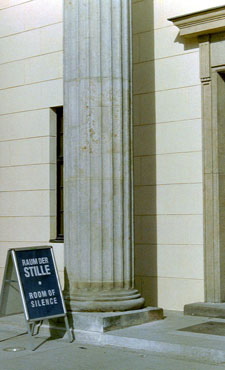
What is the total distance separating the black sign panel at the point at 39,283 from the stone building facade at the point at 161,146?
2529 millimetres

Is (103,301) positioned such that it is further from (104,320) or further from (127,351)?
(127,351)

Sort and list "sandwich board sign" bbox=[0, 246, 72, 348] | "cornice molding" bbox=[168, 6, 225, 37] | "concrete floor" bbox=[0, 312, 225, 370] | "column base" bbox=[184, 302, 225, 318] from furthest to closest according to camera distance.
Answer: "cornice molding" bbox=[168, 6, 225, 37]
"column base" bbox=[184, 302, 225, 318]
"sandwich board sign" bbox=[0, 246, 72, 348]
"concrete floor" bbox=[0, 312, 225, 370]

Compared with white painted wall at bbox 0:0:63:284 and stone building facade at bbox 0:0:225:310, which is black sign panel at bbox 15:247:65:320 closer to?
stone building facade at bbox 0:0:225:310

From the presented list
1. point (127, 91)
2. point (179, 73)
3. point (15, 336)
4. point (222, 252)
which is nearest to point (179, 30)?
point (179, 73)

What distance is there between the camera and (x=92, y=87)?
368 inches

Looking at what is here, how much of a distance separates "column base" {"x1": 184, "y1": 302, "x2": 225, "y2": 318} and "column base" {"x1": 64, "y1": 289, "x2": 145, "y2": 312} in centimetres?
103

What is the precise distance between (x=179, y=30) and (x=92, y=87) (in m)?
2.10

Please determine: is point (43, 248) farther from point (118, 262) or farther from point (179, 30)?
point (179, 30)

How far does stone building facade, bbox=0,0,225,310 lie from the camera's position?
1005 centimetres

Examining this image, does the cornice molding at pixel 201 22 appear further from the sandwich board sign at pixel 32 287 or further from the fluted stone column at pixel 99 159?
the sandwich board sign at pixel 32 287

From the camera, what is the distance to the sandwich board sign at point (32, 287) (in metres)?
8.26

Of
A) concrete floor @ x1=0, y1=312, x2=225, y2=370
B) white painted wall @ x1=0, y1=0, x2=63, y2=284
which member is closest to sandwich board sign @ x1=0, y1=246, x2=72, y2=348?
concrete floor @ x1=0, y1=312, x2=225, y2=370

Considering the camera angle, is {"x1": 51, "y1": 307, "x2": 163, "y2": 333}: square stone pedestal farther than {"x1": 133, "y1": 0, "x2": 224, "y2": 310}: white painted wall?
No

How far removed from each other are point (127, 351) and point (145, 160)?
3.74m
